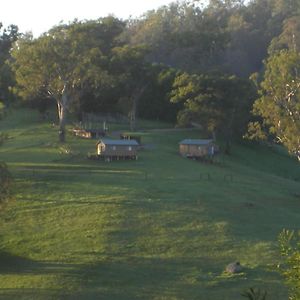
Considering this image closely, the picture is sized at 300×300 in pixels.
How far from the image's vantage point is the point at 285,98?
57406mm

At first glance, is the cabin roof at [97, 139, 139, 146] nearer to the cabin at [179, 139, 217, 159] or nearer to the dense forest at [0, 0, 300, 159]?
the cabin at [179, 139, 217, 159]

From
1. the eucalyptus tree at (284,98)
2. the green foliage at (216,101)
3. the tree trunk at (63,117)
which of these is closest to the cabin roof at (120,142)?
the tree trunk at (63,117)

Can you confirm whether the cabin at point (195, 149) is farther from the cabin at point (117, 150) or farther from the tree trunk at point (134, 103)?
the tree trunk at point (134, 103)

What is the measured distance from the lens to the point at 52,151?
74188 mm

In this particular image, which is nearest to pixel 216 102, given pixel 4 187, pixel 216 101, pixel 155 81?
pixel 216 101

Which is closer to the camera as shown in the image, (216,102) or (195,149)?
(195,149)

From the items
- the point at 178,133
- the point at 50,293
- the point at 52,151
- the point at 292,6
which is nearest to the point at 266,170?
the point at 178,133

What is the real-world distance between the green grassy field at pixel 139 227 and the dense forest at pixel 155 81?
688cm

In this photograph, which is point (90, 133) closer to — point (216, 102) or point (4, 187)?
point (216, 102)

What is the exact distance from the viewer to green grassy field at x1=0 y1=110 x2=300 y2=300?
119 ft

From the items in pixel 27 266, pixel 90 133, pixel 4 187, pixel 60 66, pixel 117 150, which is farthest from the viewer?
pixel 90 133

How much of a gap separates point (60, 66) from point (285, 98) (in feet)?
103

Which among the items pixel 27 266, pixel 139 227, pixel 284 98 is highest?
pixel 284 98

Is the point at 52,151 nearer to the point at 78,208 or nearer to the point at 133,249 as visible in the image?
the point at 78,208
